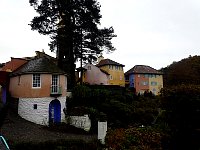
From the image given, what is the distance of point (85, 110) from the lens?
97.3ft

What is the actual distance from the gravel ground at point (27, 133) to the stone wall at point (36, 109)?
72 cm

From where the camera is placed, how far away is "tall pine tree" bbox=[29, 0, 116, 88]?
40188 millimetres

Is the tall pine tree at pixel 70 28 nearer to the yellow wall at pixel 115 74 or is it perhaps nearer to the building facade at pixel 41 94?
the building facade at pixel 41 94

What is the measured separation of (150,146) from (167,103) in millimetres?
2635

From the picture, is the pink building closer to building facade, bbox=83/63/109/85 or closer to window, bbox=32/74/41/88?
building facade, bbox=83/63/109/85

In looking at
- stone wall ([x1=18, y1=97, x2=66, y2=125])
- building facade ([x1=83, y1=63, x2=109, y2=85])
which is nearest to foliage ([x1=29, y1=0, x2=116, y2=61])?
stone wall ([x1=18, y1=97, x2=66, y2=125])

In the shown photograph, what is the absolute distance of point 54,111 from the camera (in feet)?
105

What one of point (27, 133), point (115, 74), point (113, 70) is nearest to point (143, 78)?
point (115, 74)

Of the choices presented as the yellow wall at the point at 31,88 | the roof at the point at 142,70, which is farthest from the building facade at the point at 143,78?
the yellow wall at the point at 31,88

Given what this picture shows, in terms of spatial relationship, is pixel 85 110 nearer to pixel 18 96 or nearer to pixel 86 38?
pixel 18 96

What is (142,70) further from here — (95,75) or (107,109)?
(107,109)

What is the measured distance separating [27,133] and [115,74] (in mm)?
40656

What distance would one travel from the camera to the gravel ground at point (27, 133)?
2269 centimetres

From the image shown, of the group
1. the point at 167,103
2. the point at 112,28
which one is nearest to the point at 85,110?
the point at 167,103
